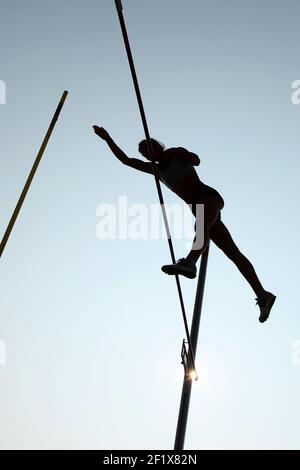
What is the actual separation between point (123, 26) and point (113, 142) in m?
2.25

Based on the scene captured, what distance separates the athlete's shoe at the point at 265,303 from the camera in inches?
200

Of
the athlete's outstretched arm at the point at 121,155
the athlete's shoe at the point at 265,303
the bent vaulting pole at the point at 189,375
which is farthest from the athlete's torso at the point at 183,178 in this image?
the bent vaulting pole at the point at 189,375

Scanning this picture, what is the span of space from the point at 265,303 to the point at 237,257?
0.55 m

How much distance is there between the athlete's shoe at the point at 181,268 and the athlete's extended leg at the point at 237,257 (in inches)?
34.1

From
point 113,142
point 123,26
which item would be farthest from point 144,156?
point 123,26

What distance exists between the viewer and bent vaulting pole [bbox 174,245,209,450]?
5.28 meters

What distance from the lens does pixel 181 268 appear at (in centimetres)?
455

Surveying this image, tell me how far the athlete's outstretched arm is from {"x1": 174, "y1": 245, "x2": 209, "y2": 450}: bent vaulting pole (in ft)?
4.77

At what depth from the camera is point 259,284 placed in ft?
17.2

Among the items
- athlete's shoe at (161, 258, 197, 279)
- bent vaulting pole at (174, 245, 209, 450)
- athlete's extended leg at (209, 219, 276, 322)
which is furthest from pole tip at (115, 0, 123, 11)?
bent vaulting pole at (174, 245, 209, 450)

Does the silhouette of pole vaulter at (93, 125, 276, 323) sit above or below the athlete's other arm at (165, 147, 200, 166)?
below

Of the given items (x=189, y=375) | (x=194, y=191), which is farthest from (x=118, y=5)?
(x=189, y=375)

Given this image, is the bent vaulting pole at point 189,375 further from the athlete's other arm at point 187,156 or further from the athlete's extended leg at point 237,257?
the athlete's other arm at point 187,156

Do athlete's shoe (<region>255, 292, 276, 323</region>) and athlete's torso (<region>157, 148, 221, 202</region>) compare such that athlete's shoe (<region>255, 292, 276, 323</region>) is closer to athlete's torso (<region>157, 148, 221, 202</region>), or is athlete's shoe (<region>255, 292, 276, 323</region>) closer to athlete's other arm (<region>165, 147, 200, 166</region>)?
athlete's torso (<region>157, 148, 221, 202</region>)
